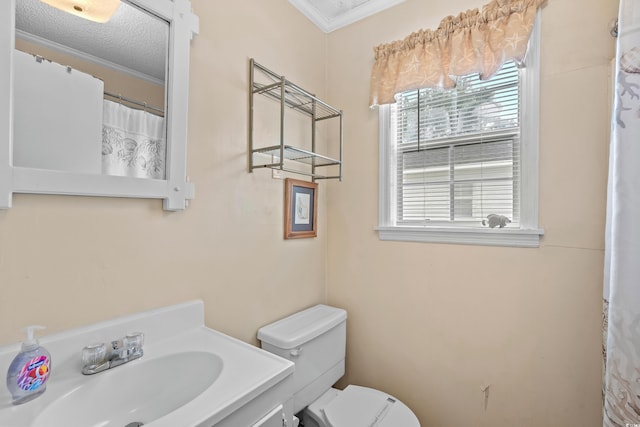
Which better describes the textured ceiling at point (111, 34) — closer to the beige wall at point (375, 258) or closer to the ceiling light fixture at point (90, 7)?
the ceiling light fixture at point (90, 7)

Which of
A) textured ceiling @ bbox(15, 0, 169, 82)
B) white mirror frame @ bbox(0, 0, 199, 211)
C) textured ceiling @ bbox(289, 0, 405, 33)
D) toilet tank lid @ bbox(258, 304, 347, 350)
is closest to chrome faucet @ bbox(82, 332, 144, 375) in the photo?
white mirror frame @ bbox(0, 0, 199, 211)

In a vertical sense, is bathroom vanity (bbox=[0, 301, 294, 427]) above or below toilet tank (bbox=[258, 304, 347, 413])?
above

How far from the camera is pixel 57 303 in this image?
2.78 ft

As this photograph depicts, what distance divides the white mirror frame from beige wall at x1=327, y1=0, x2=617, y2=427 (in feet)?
3.24

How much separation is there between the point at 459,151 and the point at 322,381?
136 centimetres

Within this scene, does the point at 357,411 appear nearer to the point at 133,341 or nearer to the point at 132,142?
the point at 133,341

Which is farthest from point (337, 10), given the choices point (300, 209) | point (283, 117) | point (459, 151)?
point (300, 209)

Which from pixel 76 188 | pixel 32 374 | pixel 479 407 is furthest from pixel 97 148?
pixel 479 407

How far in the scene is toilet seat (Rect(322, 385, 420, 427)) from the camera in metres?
1.31

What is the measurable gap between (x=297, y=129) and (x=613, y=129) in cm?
131

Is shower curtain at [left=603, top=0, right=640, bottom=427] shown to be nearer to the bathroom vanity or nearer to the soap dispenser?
the bathroom vanity

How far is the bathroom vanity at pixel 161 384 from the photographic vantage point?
0.71 meters

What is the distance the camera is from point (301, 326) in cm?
148

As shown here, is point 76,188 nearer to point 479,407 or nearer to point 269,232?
point 269,232
